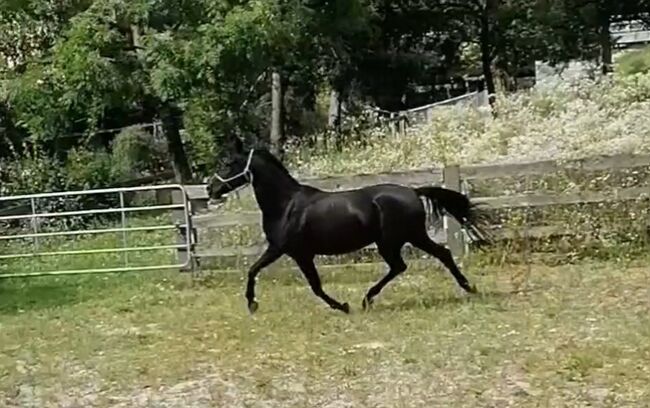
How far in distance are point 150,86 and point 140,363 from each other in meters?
9.92

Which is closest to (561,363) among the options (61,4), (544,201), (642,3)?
(544,201)

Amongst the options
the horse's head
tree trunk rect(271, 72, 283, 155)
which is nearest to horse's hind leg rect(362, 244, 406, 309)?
the horse's head

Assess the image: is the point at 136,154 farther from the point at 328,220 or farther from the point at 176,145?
the point at 328,220

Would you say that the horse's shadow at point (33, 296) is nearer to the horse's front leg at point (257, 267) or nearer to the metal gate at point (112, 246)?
the metal gate at point (112, 246)

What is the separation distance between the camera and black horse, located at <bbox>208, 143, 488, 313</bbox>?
755 centimetres

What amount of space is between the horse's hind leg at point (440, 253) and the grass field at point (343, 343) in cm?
11

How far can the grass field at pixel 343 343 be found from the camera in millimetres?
5445

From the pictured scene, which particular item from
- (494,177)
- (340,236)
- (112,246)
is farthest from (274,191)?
(112,246)

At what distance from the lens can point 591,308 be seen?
7.35 metres

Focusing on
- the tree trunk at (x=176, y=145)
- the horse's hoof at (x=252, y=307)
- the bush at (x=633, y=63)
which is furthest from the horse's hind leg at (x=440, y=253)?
the bush at (x=633, y=63)

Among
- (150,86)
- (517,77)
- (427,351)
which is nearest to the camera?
(427,351)

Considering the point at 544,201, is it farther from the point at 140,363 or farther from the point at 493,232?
the point at 140,363

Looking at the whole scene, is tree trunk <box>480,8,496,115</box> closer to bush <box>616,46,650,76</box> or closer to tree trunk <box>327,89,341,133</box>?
bush <box>616,46,650,76</box>

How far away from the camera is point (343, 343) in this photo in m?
6.61
